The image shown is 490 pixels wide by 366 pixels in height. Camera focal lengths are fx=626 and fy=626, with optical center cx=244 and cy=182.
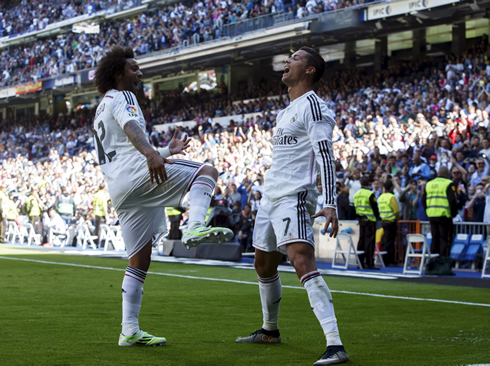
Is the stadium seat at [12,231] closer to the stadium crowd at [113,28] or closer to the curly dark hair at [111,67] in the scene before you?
the stadium crowd at [113,28]

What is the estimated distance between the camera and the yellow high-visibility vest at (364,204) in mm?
14148

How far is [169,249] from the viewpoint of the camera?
17.7m

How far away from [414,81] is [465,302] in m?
16.3

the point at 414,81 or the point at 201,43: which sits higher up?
the point at 201,43

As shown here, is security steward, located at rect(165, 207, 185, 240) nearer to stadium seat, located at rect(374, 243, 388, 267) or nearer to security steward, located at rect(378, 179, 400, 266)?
stadium seat, located at rect(374, 243, 388, 267)

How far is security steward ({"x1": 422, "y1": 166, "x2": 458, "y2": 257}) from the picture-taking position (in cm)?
1304

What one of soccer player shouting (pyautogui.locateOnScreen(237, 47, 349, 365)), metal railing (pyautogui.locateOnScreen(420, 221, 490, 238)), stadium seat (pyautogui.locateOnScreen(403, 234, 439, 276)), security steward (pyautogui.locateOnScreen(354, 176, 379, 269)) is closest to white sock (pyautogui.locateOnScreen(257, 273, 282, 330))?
soccer player shouting (pyautogui.locateOnScreen(237, 47, 349, 365))

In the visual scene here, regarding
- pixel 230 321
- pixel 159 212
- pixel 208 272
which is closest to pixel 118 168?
pixel 159 212

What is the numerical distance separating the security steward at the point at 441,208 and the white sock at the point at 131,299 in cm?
941

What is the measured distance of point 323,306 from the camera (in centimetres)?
422

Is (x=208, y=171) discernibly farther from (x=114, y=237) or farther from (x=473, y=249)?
(x=114, y=237)

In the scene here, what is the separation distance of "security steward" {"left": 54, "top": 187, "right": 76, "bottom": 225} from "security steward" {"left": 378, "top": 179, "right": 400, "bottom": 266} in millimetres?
13920

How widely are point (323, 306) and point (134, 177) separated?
5.73 feet

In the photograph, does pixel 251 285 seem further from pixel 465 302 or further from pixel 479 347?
pixel 479 347
